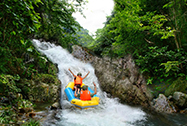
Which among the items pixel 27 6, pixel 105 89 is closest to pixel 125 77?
pixel 105 89

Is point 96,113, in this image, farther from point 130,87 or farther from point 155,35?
point 155,35

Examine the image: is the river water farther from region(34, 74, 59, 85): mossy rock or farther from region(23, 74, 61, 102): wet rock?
region(34, 74, 59, 85): mossy rock

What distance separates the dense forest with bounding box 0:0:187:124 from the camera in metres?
1.80

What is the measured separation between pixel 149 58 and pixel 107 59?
3.85 meters

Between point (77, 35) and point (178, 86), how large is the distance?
5773 mm

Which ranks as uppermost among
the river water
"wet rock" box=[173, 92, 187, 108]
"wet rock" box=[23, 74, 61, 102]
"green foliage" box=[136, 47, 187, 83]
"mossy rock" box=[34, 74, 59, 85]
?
"green foliage" box=[136, 47, 187, 83]

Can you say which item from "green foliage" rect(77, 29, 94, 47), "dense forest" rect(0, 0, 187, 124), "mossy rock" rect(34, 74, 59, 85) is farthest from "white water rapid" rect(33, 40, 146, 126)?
"green foliage" rect(77, 29, 94, 47)

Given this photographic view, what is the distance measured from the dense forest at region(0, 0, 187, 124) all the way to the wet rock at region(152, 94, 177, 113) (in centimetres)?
112

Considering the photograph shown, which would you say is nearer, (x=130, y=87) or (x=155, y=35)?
(x=155, y=35)

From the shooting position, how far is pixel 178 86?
6.04 m

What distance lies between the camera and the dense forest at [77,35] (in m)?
1.80

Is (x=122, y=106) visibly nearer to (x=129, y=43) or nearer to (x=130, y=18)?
(x=129, y=43)

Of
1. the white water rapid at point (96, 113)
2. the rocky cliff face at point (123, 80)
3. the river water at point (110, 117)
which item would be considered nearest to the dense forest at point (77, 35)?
the rocky cliff face at point (123, 80)

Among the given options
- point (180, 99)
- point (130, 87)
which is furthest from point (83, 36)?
point (180, 99)
